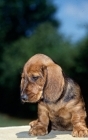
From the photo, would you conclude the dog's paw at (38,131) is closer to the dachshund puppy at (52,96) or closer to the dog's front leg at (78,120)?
the dachshund puppy at (52,96)

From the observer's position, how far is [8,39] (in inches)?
215

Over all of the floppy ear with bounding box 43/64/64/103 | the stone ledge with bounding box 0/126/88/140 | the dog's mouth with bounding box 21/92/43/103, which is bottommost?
the stone ledge with bounding box 0/126/88/140

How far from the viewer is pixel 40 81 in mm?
1852

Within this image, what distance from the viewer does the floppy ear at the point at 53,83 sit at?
186cm

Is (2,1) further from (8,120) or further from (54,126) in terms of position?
(54,126)

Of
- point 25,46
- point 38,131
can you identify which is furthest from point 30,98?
point 25,46

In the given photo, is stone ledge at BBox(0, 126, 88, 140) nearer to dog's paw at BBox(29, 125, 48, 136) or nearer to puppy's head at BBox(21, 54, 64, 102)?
dog's paw at BBox(29, 125, 48, 136)

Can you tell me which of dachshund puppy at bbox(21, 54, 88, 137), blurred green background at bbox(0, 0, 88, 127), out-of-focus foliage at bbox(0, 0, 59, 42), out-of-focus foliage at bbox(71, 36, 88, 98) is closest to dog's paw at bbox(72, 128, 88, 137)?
dachshund puppy at bbox(21, 54, 88, 137)

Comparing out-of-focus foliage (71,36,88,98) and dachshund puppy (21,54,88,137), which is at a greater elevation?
out-of-focus foliage (71,36,88,98)

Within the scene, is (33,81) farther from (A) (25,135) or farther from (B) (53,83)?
(A) (25,135)

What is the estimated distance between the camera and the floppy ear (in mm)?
1856

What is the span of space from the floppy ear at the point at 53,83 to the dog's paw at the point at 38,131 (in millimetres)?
181

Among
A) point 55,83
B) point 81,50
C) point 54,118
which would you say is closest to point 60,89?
point 55,83

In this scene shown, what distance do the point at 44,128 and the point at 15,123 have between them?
132 inches
